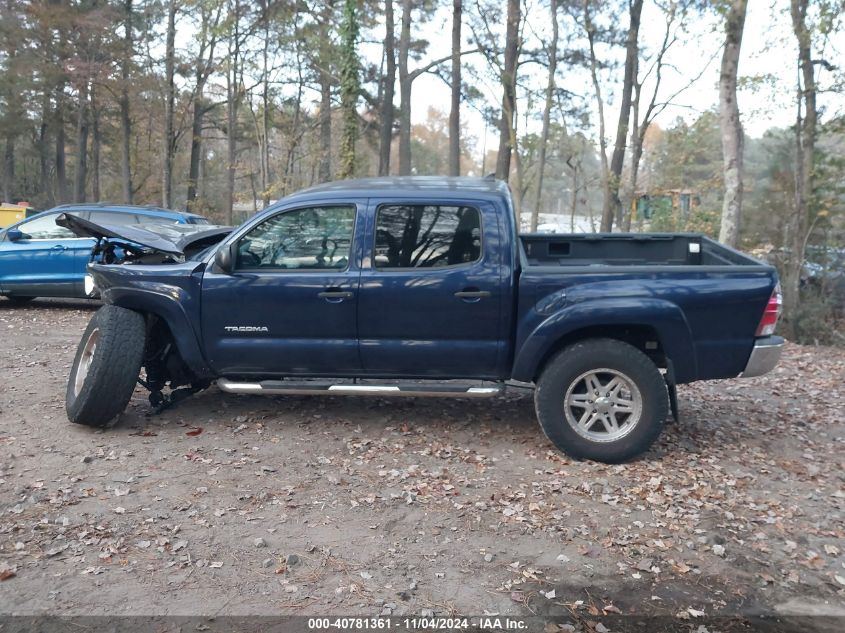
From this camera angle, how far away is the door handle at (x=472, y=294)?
5.26 m

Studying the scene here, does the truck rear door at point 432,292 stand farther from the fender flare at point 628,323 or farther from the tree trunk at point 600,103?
the tree trunk at point 600,103

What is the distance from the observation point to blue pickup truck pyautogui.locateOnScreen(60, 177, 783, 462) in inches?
200

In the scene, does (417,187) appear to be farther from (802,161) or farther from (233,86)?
(233,86)

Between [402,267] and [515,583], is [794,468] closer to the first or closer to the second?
[515,583]

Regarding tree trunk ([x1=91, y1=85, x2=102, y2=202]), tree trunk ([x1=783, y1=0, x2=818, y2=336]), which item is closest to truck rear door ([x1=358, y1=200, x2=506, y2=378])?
tree trunk ([x1=783, y1=0, x2=818, y2=336])

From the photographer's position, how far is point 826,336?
38.7 feet

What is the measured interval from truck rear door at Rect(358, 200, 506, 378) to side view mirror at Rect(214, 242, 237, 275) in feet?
3.31

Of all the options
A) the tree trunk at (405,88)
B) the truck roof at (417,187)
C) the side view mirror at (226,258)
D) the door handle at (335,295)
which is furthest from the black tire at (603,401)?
the tree trunk at (405,88)

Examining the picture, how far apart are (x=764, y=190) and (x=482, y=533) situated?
51.0 ft

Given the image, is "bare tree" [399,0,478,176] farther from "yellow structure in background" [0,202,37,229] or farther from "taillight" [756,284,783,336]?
"taillight" [756,284,783,336]

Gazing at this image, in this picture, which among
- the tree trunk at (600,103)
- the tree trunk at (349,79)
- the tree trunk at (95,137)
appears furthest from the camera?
the tree trunk at (95,137)

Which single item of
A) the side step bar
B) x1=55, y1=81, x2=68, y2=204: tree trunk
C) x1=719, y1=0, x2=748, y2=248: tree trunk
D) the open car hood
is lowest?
the side step bar

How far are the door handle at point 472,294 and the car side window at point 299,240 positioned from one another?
0.94m

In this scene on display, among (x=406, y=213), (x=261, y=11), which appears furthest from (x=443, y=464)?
(x=261, y=11)
